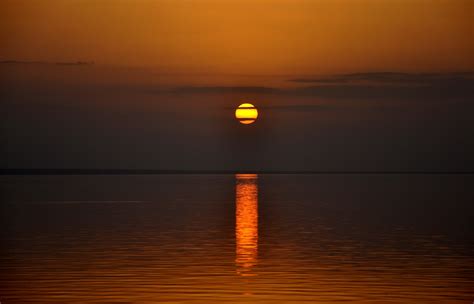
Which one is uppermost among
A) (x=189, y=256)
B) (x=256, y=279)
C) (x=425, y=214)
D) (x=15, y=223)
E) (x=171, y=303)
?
(x=425, y=214)

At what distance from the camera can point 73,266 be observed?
4522 centimetres

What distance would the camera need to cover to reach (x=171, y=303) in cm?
3419

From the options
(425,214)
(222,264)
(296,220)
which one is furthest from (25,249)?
(425,214)

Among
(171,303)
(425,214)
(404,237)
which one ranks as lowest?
(171,303)

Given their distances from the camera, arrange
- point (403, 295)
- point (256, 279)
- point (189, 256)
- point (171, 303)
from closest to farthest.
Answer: point (171, 303) → point (403, 295) → point (256, 279) → point (189, 256)

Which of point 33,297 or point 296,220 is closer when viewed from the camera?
point 33,297

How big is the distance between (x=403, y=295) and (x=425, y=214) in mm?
59231

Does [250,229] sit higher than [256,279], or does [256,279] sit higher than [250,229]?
[250,229]

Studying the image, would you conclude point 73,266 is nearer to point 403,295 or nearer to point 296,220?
point 403,295

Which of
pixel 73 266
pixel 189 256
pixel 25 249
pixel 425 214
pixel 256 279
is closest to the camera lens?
pixel 256 279

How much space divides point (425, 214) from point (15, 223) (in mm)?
37732

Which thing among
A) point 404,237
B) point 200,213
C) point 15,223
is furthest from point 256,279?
point 200,213

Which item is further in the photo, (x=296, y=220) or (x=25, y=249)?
(x=296, y=220)

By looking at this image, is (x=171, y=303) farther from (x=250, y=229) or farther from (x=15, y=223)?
(x=15, y=223)
